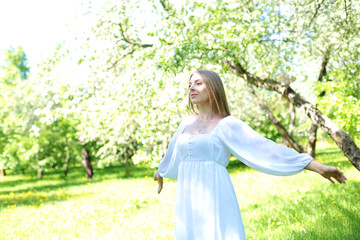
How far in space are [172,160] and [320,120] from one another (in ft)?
13.8

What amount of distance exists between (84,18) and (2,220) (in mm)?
5443

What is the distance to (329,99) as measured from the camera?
930cm

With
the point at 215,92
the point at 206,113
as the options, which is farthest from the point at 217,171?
the point at 215,92

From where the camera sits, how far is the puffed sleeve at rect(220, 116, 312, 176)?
254 cm

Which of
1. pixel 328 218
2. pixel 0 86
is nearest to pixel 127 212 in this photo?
pixel 328 218

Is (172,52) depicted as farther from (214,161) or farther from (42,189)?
(42,189)

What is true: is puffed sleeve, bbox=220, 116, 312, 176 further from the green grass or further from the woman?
the green grass

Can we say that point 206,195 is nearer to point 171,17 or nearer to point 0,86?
point 171,17

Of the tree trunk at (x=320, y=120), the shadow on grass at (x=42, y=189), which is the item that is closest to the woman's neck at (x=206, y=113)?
the tree trunk at (x=320, y=120)

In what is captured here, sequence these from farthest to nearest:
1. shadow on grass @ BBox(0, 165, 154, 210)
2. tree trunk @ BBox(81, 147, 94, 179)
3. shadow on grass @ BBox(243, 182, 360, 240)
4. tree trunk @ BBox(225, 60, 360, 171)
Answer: tree trunk @ BBox(81, 147, 94, 179), shadow on grass @ BBox(0, 165, 154, 210), tree trunk @ BBox(225, 60, 360, 171), shadow on grass @ BBox(243, 182, 360, 240)

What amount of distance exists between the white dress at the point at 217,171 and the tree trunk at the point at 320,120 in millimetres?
3866

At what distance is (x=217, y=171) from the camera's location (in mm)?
2805

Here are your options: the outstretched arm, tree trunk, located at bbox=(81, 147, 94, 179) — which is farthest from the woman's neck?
tree trunk, located at bbox=(81, 147, 94, 179)

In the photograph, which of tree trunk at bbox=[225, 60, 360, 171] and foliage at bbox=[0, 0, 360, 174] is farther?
foliage at bbox=[0, 0, 360, 174]
